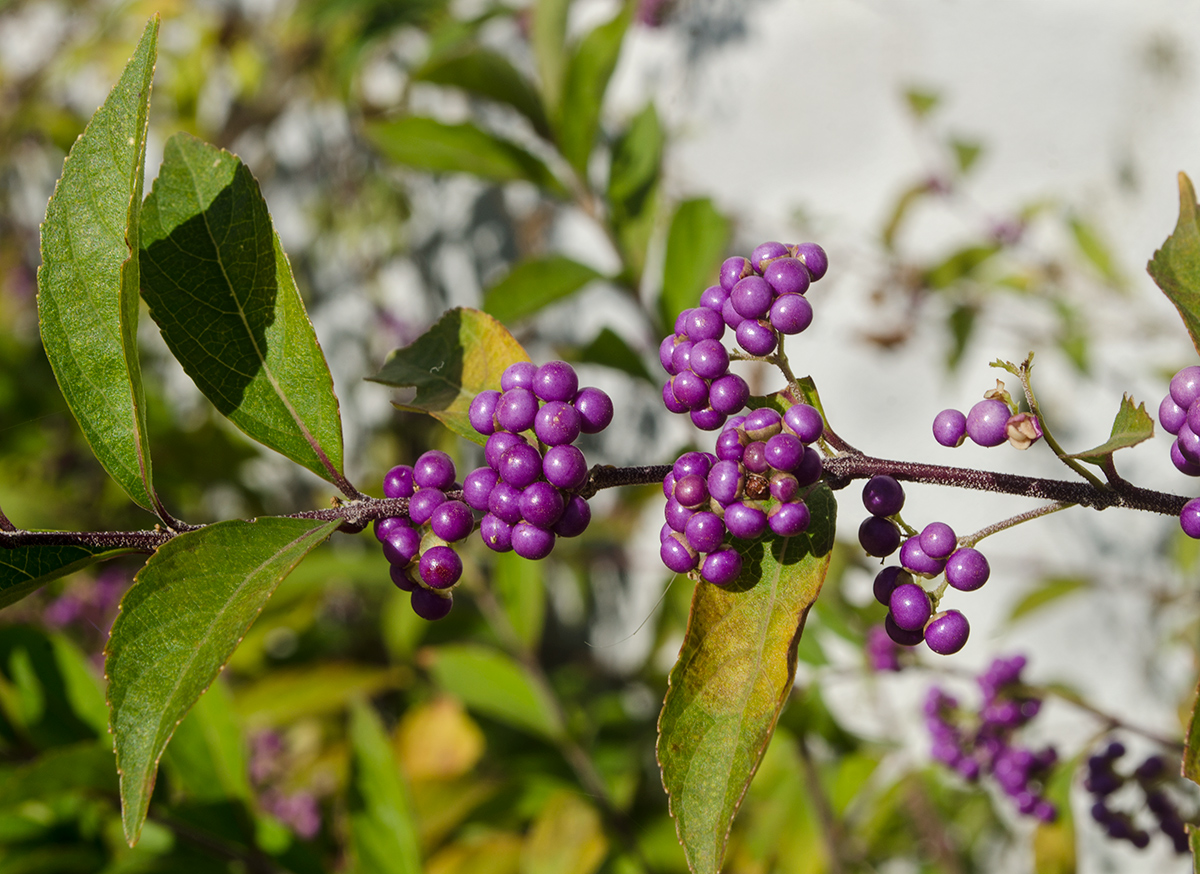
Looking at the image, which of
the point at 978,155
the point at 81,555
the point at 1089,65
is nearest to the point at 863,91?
the point at 978,155

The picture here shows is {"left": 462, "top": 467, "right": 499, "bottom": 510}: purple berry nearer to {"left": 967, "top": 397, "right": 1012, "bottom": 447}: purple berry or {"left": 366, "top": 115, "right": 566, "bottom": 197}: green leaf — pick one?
{"left": 967, "top": 397, "right": 1012, "bottom": 447}: purple berry

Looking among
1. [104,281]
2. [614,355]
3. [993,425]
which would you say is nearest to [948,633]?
[993,425]

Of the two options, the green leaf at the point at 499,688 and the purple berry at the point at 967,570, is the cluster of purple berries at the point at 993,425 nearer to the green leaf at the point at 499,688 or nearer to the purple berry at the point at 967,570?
the purple berry at the point at 967,570

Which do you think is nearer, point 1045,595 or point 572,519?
point 572,519

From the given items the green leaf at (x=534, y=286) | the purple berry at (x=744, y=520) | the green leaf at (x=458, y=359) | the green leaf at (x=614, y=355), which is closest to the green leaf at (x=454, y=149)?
the green leaf at (x=534, y=286)

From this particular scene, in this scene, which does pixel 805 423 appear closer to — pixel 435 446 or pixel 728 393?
pixel 728 393

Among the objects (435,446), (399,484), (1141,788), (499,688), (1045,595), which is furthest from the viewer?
(435,446)

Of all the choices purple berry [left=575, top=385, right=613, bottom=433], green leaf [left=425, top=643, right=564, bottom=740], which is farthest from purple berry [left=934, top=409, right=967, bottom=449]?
green leaf [left=425, top=643, right=564, bottom=740]
